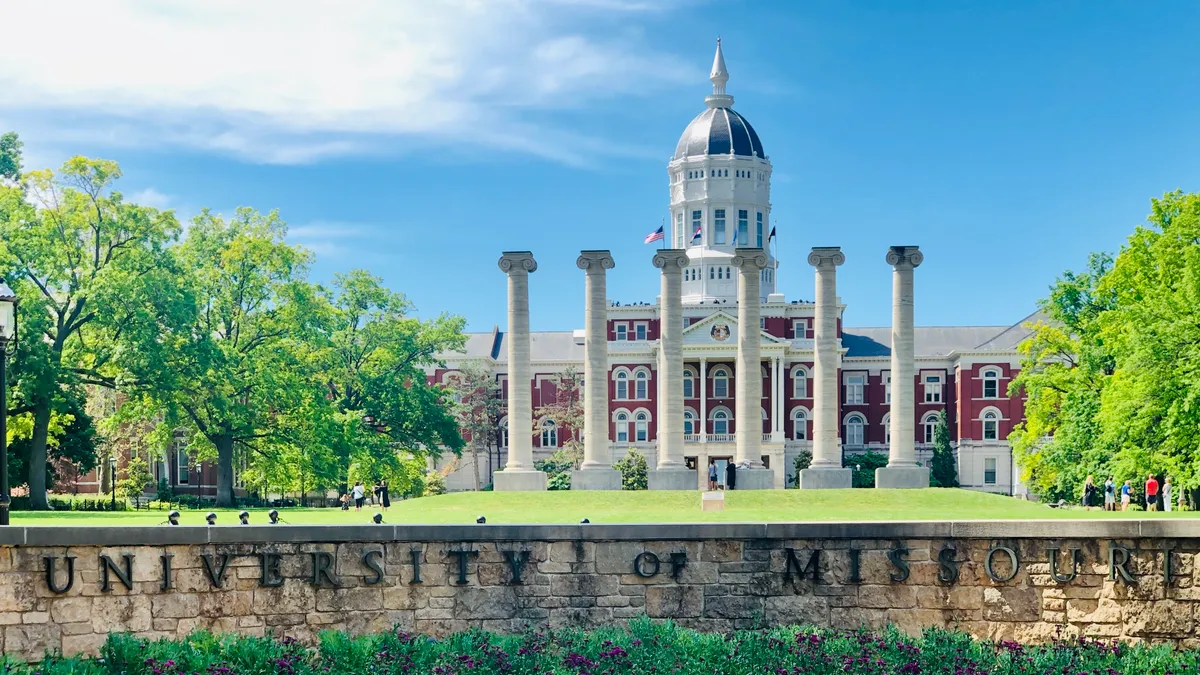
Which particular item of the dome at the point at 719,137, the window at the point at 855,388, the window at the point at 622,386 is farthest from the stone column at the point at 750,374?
the dome at the point at 719,137

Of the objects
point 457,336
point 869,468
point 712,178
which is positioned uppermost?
point 712,178

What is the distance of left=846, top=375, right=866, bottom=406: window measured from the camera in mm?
110938

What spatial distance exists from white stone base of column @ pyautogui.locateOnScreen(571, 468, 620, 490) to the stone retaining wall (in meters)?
42.9

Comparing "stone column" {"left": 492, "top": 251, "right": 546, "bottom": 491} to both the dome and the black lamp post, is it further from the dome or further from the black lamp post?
the dome

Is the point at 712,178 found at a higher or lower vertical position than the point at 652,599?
higher

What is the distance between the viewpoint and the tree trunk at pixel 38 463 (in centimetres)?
5178

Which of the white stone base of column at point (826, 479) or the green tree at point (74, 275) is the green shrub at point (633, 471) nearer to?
the white stone base of column at point (826, 479)

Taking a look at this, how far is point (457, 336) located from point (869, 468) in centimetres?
3703

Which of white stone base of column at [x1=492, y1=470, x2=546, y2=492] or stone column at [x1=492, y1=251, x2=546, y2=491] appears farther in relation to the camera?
stone column at [x1=492, y1=251, x2=546, y2=491]

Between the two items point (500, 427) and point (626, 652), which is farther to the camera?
point (500, 427)

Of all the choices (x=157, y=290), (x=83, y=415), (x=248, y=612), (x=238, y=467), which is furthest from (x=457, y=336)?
(x=248, y=612)

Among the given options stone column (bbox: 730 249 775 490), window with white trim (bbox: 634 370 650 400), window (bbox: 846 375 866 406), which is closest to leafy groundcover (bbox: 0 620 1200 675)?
stone column (bbox: 730 249 775 490)

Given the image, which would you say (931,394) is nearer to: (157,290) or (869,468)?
(869,468)

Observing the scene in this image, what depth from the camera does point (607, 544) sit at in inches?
771
